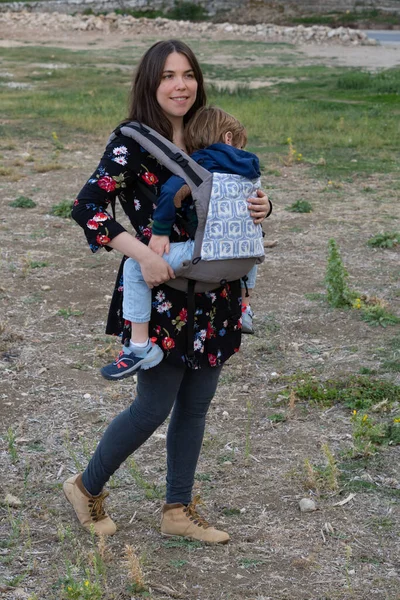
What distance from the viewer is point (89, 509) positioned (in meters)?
3.79

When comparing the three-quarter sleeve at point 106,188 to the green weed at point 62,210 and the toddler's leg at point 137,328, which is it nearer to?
the toddler's leg at point 137,328

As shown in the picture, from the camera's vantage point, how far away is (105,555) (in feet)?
11.9

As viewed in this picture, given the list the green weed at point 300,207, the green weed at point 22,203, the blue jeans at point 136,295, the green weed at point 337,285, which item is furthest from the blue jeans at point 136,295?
the green weed at point 22,203

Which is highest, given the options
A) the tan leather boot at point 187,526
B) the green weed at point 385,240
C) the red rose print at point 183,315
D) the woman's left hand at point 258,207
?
the woman's left hand at point 258,207

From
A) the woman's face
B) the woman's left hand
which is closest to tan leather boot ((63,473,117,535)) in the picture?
the woman's left hand

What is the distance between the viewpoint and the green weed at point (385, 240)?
8078 millimetres

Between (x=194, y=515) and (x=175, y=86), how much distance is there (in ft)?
5.62

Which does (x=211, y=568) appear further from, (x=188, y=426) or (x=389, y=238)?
(x=389, y=238)

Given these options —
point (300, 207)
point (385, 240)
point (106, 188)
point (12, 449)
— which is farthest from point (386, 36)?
point (106, 188)

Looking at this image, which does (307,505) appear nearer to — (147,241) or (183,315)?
(183,315)

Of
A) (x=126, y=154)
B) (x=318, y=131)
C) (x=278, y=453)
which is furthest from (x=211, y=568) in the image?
(x=318, y=131)

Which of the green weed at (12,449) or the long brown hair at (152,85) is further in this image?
the green weed at (12,449)

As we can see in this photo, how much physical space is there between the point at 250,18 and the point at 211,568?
43.4 m

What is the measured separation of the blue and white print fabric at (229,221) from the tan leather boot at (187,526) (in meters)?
1.12
